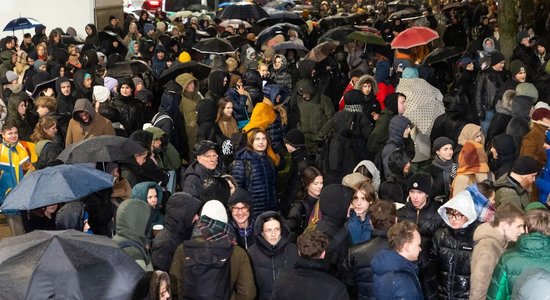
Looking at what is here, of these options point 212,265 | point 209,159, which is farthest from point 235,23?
point 212,265

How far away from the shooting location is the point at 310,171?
10828 mm

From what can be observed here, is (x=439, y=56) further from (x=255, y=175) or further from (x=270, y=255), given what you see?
(x=270, y=255)

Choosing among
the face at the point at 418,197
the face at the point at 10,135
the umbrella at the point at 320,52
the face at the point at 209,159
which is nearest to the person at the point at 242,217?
the face at the point at 418,197

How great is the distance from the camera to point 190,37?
2627 cm

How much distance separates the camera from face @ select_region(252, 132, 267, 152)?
39.1 ft

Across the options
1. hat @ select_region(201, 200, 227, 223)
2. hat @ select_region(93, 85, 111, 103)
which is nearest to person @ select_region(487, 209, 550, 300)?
hat @ select_region(201, 200, 227, 223)

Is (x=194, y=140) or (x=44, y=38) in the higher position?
(x=194, y=140)

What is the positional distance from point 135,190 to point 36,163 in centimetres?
294

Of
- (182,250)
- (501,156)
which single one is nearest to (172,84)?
(501,156)

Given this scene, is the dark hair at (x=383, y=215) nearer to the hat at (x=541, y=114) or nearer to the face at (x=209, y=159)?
the face at (x=209, y=159)

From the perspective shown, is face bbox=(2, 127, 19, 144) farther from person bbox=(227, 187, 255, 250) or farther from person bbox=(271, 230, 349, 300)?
person bbox=(271, 230, 349, 300)

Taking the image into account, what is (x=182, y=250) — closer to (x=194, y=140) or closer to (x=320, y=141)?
(x=320, y=141)

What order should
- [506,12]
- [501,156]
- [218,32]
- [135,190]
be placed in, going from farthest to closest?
1. [218,32]
2. [506,12]
3. [501,156]
4. [135,190]

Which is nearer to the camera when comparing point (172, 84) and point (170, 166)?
point (170, 166)
